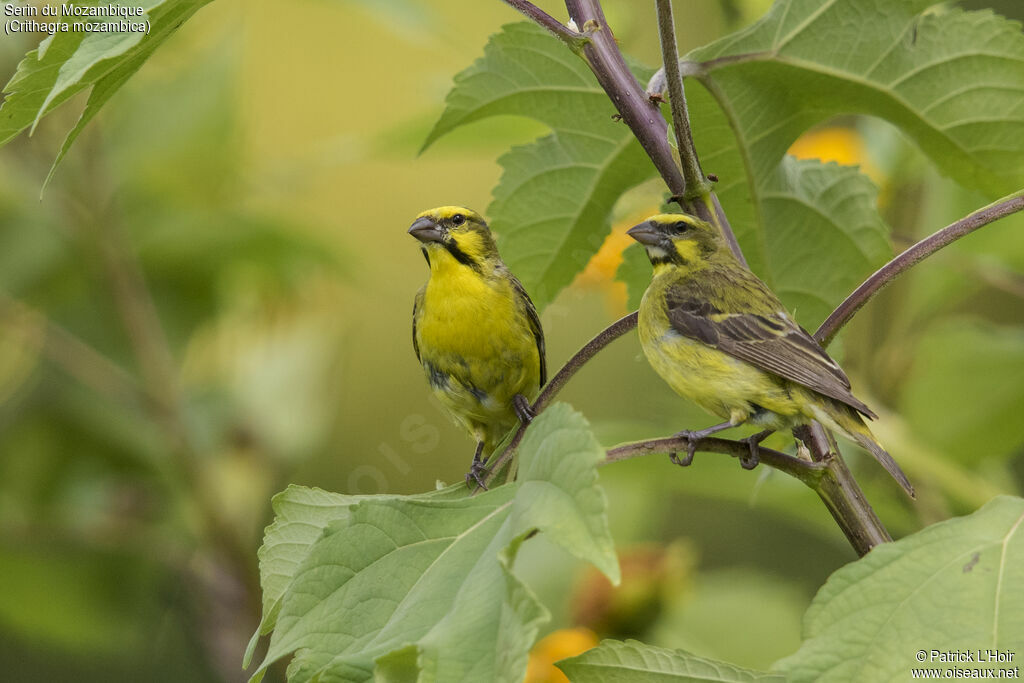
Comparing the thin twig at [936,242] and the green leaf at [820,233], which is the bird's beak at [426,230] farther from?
the thin twig at [936,242]

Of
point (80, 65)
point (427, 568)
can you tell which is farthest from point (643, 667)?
point (80, 65)

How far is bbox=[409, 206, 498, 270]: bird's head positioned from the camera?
2527 mm

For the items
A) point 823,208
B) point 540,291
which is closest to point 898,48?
point 823,208

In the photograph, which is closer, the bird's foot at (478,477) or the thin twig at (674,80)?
the thin twig at (674,80)

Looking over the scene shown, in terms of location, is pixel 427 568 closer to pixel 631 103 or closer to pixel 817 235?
pixel 631 103

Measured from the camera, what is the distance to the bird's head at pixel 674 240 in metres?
1.86

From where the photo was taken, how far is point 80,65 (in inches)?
45.6

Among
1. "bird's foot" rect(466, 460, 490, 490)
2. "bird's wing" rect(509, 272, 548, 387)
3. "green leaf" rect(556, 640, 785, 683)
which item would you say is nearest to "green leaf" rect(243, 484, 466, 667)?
"bird's foot" rect(466, 460, 490, 490)

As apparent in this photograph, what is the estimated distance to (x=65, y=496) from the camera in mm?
3258

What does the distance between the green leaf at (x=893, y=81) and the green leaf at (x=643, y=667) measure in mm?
777

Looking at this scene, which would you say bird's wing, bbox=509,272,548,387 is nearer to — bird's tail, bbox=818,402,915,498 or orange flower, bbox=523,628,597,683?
orange flower, bbox=523,628,597,683

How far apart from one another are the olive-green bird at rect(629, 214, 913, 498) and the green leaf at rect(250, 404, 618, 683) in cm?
44

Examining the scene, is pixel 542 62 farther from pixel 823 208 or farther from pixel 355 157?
pixel 355 157

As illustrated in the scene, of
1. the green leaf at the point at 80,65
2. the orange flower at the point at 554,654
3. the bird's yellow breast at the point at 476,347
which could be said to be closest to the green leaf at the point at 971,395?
the bird's yellow breast at the point at 476,347
